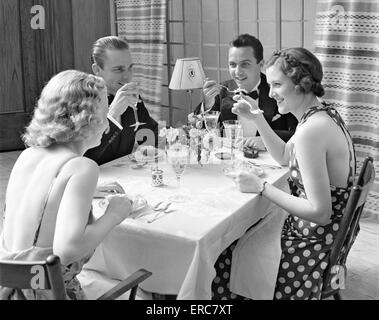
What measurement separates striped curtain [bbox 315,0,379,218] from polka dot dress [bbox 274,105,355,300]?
5.92ft

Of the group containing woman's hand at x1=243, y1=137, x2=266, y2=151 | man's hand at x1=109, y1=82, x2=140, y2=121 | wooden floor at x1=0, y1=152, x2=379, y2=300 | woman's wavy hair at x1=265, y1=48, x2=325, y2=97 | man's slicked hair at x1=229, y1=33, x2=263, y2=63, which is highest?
man's slicked hair at x1=229, y1=33, x2=263, y2=63

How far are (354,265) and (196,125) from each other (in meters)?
1.22

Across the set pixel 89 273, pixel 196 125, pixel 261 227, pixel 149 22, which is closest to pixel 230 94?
pixel 196 125

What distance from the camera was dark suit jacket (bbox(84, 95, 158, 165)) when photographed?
274 cm

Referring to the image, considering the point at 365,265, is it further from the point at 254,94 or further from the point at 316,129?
the point at 316,129

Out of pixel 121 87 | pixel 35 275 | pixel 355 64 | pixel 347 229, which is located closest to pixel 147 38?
pixel 355 64

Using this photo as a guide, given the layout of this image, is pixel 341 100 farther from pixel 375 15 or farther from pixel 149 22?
pixel 149 22

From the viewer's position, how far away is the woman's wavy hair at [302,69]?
2.21 meters

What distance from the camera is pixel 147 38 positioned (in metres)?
5.78

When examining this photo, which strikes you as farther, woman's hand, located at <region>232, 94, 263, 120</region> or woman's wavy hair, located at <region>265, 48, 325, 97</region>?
woman's hand, located at <region>232, 94, 263, 120</region>

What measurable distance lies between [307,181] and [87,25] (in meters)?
4.73

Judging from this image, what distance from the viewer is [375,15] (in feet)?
12.2

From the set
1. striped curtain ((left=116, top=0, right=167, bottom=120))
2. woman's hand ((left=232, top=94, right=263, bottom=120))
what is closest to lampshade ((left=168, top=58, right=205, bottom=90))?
woman's hand ((left=232, top=94, right=263, bottom=120))

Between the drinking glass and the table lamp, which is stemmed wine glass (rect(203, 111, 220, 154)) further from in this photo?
the table lamp
